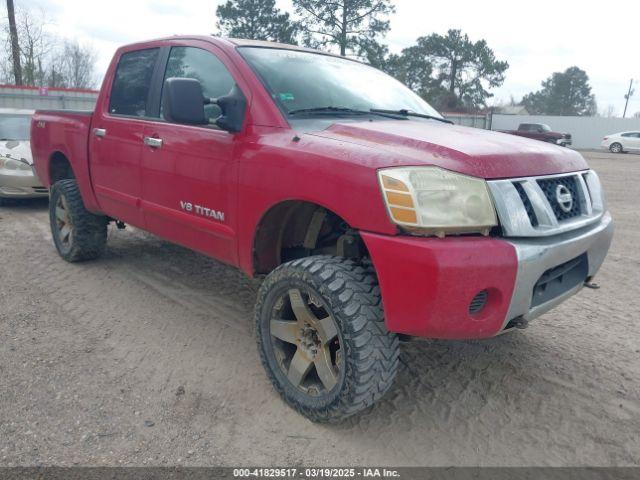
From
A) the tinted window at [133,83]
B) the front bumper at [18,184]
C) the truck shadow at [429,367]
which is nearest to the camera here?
the truck shadow at [429,367]

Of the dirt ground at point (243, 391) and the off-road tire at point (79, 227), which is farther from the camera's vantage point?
the off-road tire at point (79, 227)

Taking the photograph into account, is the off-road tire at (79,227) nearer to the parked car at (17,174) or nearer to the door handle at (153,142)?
the door handle at (153,142)

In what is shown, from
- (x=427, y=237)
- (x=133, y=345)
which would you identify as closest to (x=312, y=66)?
(x=427, y=237)

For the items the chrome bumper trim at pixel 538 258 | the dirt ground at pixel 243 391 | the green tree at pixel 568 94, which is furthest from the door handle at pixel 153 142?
the green tree at pixel 568 94

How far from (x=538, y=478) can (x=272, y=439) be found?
120 cm

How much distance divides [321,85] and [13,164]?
20.5 ft

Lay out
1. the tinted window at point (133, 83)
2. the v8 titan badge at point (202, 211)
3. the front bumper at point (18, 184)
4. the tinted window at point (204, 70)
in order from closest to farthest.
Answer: the v8 titan badge at point (202, 211) → the tinted window at point (204, 70) → the tinted window at point (133, 83) → the front bumper at point (18, 184)

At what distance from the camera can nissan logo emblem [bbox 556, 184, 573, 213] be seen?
259 centimetres

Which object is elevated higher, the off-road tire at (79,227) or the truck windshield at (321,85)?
the truck windshield at (321,85)

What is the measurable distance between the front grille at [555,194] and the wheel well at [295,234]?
929mm

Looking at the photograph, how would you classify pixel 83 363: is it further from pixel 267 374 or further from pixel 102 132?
pixel 102 132

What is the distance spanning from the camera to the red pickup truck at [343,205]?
2252mm

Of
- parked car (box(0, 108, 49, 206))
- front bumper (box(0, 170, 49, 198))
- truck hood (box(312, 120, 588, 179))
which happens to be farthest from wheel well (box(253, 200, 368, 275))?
front bumper (box(0, 170, 49, 198))

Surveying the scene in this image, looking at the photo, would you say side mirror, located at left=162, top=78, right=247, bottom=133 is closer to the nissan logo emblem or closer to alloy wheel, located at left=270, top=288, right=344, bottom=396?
alloy wheel, located at left=270, top=288, right=344, bottom=396
